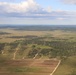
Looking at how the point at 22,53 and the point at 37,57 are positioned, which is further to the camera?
the point at 22,53

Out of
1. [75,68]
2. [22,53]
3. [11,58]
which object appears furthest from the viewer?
[22,53]

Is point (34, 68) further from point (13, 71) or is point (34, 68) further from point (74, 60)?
point (74, 60)

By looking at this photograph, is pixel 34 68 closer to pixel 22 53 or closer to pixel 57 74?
pixel 57 74

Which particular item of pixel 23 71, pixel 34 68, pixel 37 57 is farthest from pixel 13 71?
pixel 37 57

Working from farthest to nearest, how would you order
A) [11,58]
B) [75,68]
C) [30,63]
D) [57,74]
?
[11,58]
[30,63]
[75,68]
[57,74]

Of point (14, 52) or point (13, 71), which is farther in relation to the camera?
point (14, 52)

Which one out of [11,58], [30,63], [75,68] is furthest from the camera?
[11,58]

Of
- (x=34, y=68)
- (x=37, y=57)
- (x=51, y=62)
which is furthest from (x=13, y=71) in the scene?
(x=37, y=57)

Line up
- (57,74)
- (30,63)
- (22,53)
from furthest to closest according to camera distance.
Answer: (22,53) → (30,63) → (57,74)

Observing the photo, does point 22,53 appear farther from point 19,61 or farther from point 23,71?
point 23,71
